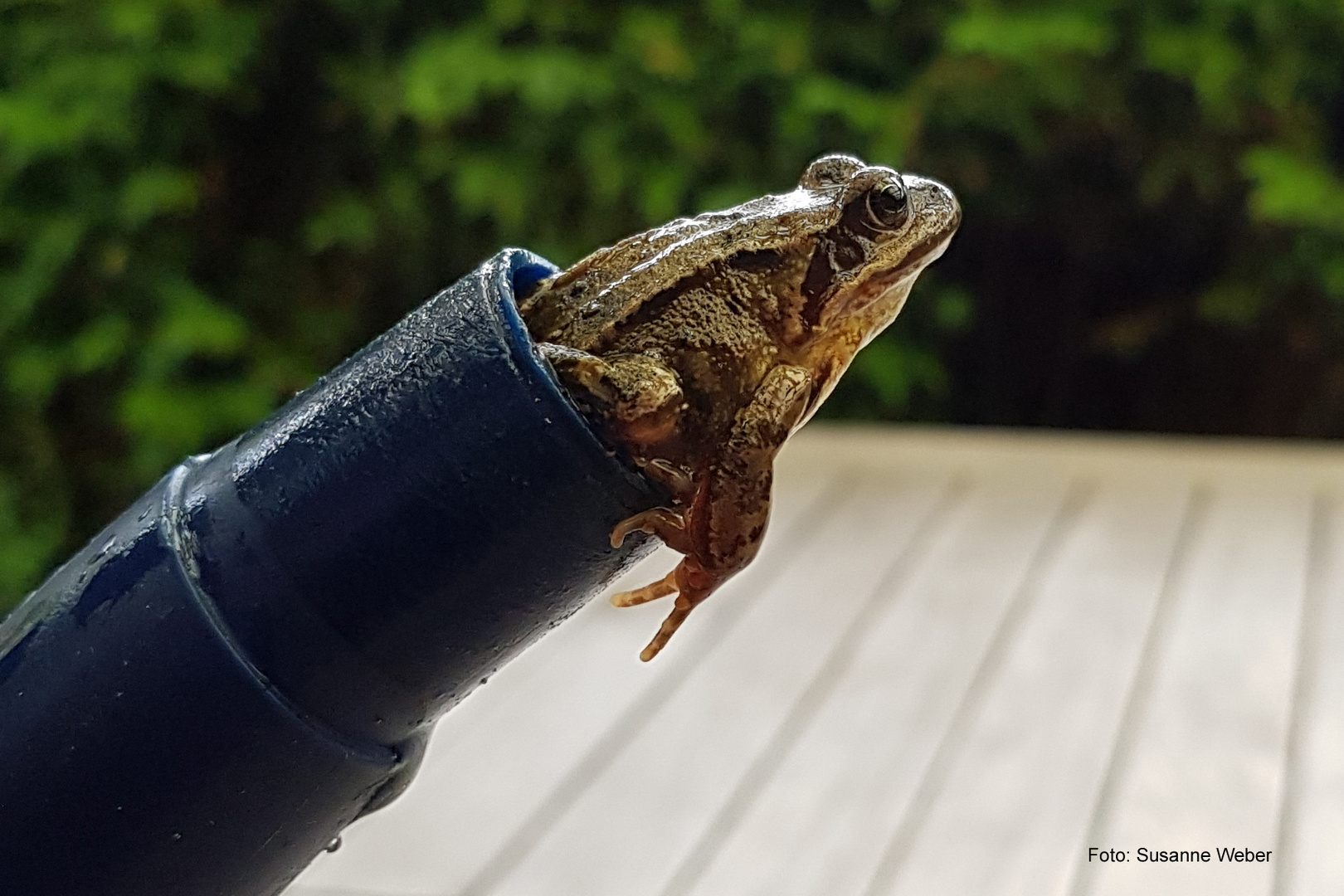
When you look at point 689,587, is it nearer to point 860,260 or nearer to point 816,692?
point 860,260

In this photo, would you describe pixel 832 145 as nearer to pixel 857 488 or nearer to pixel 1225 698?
pixel 857 488

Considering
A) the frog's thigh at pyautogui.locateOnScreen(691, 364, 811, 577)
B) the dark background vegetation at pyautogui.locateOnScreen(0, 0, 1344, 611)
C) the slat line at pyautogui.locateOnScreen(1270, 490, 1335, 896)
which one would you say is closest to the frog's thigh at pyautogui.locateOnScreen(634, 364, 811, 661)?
the frog's thigh at pyautogui.locateOnScreen(691, 364, 811, 577)

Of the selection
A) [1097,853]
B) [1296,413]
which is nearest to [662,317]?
[1097,853]

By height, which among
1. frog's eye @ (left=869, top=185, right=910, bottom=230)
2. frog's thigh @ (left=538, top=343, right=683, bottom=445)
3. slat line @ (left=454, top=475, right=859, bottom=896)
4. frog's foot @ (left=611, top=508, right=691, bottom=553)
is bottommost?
slat line @ (left=454, top=475, right=859, bottom=896)

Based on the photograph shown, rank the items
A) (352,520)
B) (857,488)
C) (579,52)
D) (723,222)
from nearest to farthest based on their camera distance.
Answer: (352,520)
(723,222)
(857,488)
(579,52)

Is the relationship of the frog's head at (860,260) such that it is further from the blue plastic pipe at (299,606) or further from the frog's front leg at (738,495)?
the blue plastic pipe at (299,606)

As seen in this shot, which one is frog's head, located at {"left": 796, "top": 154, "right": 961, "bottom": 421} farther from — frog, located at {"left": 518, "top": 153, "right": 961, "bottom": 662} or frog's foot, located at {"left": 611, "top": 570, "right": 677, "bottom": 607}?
frog's foot, located at {"left": 611, "top": 570, "right": 677, "bottom": 607}

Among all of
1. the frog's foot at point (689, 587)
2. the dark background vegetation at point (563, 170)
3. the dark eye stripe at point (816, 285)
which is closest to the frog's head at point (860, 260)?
the dark eye stripe at point (816, 285)
